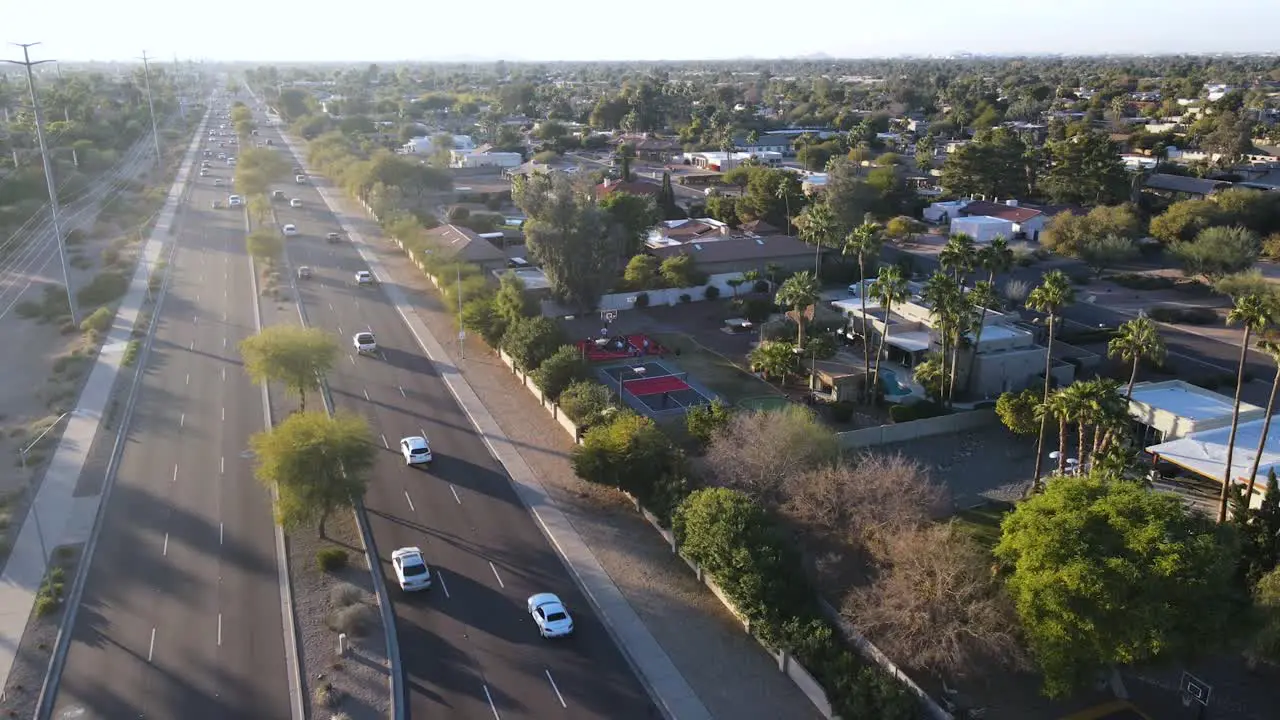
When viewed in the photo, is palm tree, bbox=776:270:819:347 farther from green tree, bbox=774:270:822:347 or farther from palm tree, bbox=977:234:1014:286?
palm tree, bbox=977:234:1014:286

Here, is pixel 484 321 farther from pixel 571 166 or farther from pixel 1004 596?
pixel 571 166

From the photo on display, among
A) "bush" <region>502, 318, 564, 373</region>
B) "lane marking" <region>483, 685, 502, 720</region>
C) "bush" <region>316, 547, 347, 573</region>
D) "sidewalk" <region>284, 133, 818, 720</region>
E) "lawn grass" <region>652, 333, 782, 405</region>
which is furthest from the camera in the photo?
"lawn grass" <region>652, 333, 782, 405</region>

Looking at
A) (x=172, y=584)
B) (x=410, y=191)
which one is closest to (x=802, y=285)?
(x=172, y=584)

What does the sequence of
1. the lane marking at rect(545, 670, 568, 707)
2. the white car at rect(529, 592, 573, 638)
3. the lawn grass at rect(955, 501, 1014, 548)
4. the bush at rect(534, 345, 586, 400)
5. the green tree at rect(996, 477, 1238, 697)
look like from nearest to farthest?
the green tree at rect(996, 477, 1238, 697) → the lane marking at rect(545, 670, 568, 707) → the white car at rect(529, 592, 573, 638) → the lawn grass at rect(955, 501, 1014, 548) → the bush at rect(534, 345, 586, 400)

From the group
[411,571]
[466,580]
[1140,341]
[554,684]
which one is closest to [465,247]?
[466,580]

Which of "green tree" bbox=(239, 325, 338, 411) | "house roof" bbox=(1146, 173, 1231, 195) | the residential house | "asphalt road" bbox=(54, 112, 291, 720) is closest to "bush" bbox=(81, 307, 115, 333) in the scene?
"asphalt road" bbox=(54, 112, 291, 720)

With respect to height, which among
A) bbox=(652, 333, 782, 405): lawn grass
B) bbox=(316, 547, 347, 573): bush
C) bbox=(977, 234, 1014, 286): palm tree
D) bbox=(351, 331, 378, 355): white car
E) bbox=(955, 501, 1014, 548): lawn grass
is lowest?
bbox=(955, 501, 1014, 548): lawn grass

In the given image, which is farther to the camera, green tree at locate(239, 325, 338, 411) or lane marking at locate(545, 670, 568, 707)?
green tree at locate(239, 325, 338, 411)

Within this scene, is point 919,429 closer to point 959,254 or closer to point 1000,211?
point 959,254
